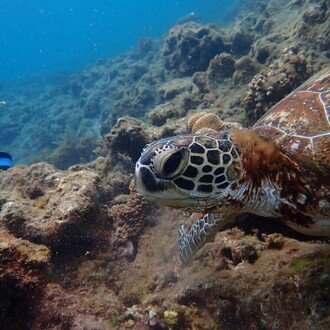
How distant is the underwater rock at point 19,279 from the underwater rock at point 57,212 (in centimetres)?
40

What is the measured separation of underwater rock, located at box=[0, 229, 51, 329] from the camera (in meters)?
2.40

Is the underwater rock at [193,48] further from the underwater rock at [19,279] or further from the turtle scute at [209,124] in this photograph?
the underwater rock at [19,279]

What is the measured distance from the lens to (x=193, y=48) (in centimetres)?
988

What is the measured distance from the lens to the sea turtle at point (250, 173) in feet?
6.00

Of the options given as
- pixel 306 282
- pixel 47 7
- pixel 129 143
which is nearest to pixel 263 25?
pixel 129 143

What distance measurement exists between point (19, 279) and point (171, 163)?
162 cm

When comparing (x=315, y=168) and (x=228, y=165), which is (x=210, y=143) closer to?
(x=228, y=165)

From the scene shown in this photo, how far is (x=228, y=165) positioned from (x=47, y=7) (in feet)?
383

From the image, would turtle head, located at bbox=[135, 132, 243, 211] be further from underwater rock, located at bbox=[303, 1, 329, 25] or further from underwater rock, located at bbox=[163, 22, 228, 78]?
underwater rock, located at bbox=[163, 22, 228, 78]

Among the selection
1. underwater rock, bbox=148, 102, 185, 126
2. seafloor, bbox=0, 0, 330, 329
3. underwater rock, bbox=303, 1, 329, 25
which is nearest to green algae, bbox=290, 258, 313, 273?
seafloor, bbox=0, 0, 330, 329

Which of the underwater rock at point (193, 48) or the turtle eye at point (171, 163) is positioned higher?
the underwater rock at point (193, 48)

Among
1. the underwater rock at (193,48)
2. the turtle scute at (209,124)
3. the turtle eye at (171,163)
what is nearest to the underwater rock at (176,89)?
the underwater rock at (193,48)

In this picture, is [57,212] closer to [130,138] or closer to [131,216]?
[131,216]

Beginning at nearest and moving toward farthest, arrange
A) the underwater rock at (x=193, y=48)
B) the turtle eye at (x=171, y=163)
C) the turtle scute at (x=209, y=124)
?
the turtle eye at (x=171, y=163), the turtle scute at (x=209, y=124), the underwater rock at (x=193, y=48)
